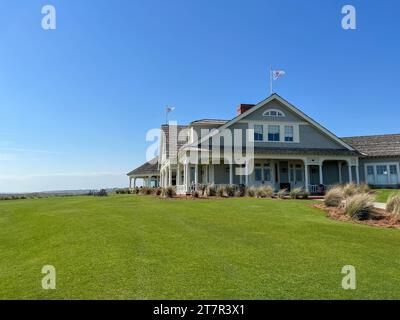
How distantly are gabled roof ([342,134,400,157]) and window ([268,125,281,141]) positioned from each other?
8.87 metres

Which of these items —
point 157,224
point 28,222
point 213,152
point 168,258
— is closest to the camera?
point 168,258

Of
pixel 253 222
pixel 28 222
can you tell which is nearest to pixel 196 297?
pixel 253 222

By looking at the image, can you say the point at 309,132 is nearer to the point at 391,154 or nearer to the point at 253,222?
the point at 391,154

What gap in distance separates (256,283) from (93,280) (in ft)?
9.67

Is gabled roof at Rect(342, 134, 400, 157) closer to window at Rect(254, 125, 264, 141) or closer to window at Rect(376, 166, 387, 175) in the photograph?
window at Rect(376, 166, 387, 175)

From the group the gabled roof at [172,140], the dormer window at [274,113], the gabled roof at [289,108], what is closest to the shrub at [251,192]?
the gabled roof at [289,108]

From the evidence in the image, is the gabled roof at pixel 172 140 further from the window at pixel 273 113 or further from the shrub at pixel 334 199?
the shrub at pixel 334 199

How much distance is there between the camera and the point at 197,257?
7.67 metres

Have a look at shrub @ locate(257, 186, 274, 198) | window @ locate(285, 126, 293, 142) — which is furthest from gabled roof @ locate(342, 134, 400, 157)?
shrub @ locate(257, 186, 274, 198)

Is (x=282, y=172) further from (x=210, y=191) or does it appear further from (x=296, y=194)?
(x=210, y=191)

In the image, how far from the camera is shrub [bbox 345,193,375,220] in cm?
1363

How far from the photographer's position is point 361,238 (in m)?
10.1

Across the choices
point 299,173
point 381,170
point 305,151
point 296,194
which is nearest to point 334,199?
point 296,194
